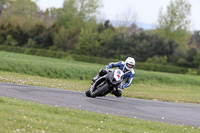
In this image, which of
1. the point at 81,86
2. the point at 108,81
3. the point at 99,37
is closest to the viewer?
the point at 108,81

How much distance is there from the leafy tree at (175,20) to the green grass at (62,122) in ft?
211

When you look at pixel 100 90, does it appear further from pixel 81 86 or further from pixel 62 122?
pixel 81 86

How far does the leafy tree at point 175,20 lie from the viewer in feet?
237

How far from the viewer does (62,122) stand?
848 centimetres

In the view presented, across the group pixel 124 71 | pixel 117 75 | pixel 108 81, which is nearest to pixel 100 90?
pixel 108 81

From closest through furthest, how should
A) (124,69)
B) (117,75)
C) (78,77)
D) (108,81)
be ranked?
1. (108,81)
2. (117,75)
3. (124,69)
4. (78,77)

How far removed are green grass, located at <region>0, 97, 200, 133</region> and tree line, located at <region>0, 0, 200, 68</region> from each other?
180 ft

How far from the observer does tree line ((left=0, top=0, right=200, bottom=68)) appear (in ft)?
222

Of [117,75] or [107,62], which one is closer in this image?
[117,75]

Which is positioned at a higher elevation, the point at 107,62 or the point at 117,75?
the point at 117,75

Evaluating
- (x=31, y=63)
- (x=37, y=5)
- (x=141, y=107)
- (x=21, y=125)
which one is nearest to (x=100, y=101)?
(x=141, y=107)

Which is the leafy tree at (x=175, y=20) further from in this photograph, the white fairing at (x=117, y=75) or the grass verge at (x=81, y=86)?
the white fairing at (x=117, y=75)

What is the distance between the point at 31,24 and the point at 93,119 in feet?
245

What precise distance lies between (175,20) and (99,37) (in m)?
17.2
